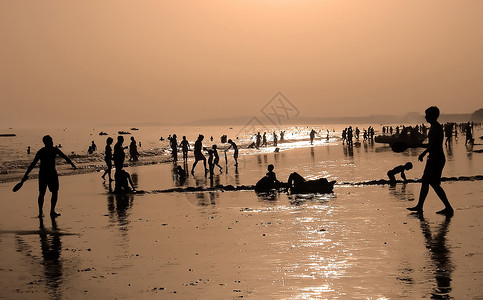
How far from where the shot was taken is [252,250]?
870 centimetres

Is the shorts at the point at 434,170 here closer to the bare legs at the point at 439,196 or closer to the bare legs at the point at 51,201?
the bare legs at the point at 439,196

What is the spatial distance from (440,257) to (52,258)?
6072mm

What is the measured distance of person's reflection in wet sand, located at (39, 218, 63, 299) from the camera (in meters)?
6.90

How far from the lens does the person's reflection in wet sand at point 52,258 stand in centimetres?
690

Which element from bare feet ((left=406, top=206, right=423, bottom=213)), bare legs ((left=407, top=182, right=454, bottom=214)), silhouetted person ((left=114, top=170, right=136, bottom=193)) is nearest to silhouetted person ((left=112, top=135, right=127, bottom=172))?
silhouetted person ((left=114, top=170, right=136, bottom=193))

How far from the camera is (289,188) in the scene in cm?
1844

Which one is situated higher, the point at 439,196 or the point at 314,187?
the point at 439,196

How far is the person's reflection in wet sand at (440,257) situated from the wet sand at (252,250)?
0.02 meters

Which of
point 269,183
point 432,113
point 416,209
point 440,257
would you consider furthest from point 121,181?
point 440,257

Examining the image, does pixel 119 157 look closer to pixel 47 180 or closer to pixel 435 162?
pixel 47 180

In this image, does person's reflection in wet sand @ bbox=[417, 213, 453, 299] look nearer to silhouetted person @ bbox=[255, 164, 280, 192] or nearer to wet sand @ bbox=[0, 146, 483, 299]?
wet sand @ bbox=[0, 146, 483, 299]

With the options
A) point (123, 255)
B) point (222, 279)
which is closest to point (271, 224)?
point (123, 255)

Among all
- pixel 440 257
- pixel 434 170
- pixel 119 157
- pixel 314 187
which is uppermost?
pixel 119 157

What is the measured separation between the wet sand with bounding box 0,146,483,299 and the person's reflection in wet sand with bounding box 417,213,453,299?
0.02 m
